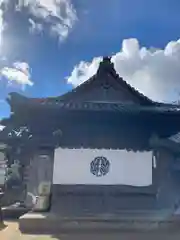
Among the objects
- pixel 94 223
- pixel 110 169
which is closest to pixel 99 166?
pixel 110 169

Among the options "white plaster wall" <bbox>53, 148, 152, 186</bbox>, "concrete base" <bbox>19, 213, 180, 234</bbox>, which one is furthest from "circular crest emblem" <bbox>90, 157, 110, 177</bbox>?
"concrete base" <bbox>19, 213, 180, 234</bbox>

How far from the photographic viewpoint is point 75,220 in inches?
338

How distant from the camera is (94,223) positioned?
332 inches

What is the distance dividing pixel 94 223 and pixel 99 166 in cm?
200

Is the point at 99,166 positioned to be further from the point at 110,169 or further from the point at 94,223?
the point at 94,223

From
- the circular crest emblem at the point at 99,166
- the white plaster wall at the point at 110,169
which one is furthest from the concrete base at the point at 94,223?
the circular crest emblem at the point at 99,166

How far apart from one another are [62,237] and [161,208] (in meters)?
3.42

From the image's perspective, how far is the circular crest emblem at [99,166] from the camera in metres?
9.95

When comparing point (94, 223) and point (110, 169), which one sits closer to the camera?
point (94, 223)

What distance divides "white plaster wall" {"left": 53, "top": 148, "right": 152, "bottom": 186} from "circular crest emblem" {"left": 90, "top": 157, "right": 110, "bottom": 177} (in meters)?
0.08

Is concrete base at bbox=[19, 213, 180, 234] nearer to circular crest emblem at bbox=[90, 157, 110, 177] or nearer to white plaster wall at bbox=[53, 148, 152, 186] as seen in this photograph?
white plaster wall at bbox=[53, 148, 152, 186]

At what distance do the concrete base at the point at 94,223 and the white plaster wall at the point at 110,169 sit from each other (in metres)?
1.32

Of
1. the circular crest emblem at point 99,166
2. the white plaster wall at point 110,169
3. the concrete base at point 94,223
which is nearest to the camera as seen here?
the concrete base at point 94,223

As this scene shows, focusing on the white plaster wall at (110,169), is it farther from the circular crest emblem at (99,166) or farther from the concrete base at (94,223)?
the concrete base at (94,223)
